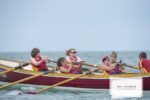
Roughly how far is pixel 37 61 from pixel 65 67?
3.12ft

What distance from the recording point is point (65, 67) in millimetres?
14016

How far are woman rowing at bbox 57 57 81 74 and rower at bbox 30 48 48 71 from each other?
0.65 meters

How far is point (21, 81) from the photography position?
13.5 meters

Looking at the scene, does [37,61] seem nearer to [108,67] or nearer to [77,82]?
[77,82]

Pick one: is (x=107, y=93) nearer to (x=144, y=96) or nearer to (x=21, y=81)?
(x=144, y=96)

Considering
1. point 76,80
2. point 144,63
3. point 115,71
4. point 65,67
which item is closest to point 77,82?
point 76,80

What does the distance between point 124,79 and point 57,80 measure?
2195 mm

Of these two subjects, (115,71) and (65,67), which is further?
(65,67)

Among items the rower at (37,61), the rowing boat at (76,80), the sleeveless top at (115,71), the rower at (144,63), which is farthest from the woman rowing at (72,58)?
the rower at (144,63)

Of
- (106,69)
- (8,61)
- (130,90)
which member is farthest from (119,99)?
(8,61)

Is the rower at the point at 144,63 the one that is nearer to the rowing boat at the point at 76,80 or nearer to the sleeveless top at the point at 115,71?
the rowing boat at the point at 76,80

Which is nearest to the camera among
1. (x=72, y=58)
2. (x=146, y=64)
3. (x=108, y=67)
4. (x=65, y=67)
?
(x=146, y=64)

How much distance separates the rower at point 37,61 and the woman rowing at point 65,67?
646 millimetres

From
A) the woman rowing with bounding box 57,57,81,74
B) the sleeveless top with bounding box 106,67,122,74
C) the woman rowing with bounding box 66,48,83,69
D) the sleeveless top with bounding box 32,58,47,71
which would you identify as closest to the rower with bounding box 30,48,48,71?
the sleeveless top with bounding box 32,58,47,71
